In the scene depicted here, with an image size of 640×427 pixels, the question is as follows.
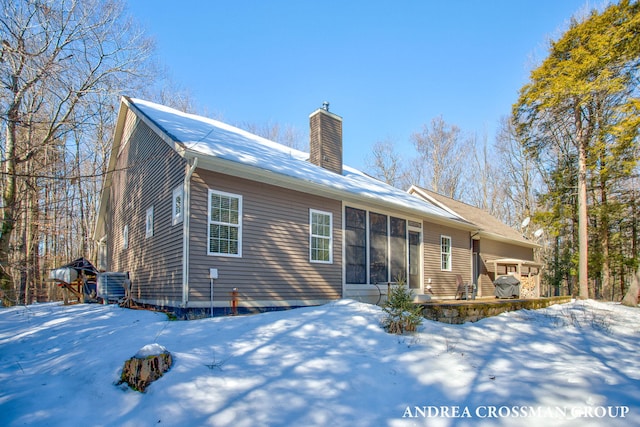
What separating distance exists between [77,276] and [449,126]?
26119 millimetres

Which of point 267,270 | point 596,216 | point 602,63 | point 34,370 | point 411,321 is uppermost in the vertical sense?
point 602,63

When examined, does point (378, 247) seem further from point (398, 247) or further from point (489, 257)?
point (489, 257)

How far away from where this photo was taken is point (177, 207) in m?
8.35

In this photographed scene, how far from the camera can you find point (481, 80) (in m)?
18.0

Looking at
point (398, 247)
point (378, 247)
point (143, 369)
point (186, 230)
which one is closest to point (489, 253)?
point (398, 247)

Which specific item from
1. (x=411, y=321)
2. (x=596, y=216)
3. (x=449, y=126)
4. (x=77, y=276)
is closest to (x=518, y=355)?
(x=411, y=321)

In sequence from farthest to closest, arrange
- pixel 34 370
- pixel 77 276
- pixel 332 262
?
pixel 77 276, pixel 332 262, pixel 34 370

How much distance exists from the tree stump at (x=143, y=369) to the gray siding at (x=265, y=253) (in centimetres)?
320

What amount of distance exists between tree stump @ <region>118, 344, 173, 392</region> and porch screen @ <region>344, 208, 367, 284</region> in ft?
21.5

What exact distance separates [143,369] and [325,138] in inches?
360

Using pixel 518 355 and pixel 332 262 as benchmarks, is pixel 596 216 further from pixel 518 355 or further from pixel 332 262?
→ pixel 518 355

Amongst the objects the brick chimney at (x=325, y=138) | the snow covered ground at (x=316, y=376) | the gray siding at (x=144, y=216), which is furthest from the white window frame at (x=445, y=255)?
the gray siding at (x=144, y=216)

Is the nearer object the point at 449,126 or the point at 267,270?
the point at 267,270

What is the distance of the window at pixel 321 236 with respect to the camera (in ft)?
32.3
